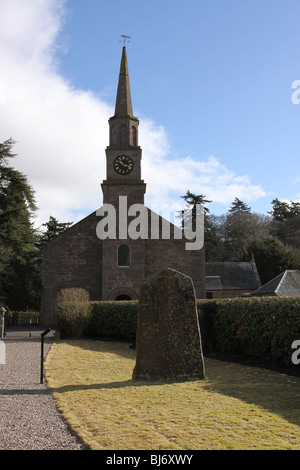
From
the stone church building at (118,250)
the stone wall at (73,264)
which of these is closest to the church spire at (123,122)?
the stone church building at (118,250)

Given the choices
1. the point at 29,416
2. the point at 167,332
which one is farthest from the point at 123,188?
the point at 29,416

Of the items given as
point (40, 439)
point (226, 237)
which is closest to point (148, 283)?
point (40, 439)

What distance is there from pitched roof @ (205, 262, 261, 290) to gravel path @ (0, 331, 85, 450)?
108 ft

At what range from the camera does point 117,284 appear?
2692 centimetres

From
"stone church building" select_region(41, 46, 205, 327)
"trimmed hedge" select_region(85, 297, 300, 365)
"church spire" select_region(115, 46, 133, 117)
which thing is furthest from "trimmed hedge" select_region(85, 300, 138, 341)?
"church spire" select_region(115, 46, 133, 117)

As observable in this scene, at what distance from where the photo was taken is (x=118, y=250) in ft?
90.3

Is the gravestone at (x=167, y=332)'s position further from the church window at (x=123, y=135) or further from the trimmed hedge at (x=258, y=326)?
the church window at (x=123, y=135)

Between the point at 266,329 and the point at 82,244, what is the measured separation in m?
18.4

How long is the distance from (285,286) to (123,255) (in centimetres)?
1194

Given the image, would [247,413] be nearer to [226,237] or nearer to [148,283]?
[148,283]

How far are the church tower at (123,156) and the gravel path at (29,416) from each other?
57.7ft

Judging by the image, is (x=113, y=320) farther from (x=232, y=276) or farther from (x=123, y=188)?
(x=232, y=276)

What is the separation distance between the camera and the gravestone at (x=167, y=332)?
9500mm

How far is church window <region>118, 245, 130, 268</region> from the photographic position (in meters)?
27.4
